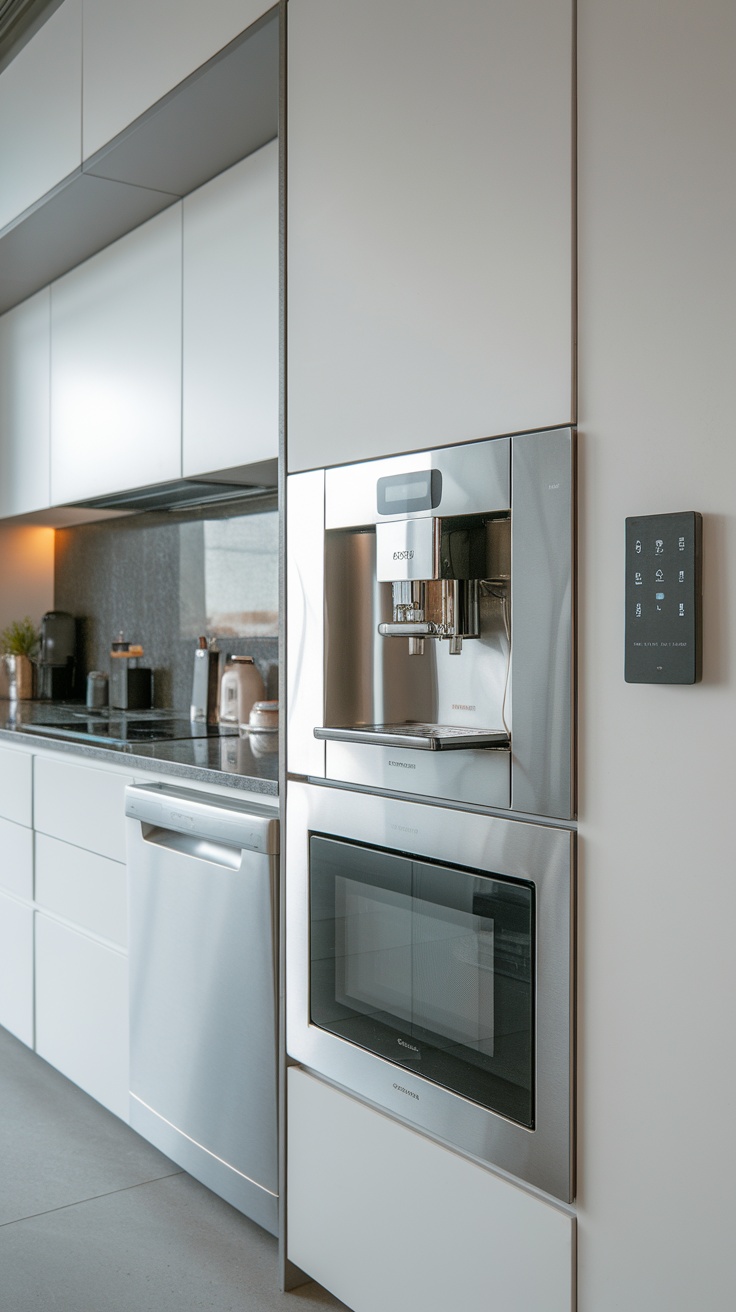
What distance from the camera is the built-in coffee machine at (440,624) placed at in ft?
4.42

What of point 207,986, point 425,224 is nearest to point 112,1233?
point 207,986

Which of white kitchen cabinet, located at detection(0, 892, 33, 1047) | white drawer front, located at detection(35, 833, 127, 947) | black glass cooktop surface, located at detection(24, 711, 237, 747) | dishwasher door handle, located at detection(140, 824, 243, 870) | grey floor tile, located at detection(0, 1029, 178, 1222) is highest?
black glass cooktop surface, located at detection(24, 711, 237, 747)

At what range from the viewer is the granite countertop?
6.62ft

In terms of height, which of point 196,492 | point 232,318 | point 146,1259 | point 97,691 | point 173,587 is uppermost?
point 232,318

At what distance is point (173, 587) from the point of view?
3.45 m

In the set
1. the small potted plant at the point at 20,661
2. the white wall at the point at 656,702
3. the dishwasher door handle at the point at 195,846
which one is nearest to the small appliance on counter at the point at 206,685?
the dishwasher door handle at the point at 195,846

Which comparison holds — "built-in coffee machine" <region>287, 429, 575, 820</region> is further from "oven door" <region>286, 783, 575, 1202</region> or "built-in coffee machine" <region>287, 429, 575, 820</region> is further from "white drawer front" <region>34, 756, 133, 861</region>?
"white drawer front" <region>34, 756, 133, 861</region>

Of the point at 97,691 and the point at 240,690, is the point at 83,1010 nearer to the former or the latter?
the point at 240,690

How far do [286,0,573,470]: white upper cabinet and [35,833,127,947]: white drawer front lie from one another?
113cm

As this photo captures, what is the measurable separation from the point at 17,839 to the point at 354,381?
1.79 m

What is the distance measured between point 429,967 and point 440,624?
507mm

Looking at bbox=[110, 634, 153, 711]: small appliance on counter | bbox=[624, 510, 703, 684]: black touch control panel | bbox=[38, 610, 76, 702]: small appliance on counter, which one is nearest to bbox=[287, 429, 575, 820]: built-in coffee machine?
bbox=[624, 510, 703, 684]: black touch control panel

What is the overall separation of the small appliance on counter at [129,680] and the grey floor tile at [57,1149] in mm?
1180

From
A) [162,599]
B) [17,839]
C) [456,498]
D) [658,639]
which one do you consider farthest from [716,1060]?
[162,599]
